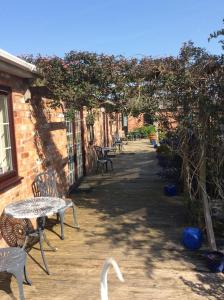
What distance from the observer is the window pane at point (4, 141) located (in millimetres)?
5238

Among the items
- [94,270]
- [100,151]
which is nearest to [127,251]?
[94,270]

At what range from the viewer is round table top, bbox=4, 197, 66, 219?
437cm

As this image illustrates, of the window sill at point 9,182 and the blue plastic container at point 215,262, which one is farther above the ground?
the window sill at point 9,182

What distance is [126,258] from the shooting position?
4895 millimetres

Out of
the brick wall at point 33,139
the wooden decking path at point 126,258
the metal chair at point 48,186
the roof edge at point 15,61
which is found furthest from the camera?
the metal chair at point 48,186

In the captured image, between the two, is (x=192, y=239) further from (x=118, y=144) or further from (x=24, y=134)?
(x=118, y=144)

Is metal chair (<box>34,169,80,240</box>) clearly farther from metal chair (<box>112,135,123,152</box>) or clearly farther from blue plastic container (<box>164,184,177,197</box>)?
metal chair (<box>112,135,123,152</box>)

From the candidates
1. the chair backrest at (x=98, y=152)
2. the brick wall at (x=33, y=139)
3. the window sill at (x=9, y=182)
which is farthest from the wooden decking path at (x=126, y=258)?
the chair backrest at (x=98, y=152)

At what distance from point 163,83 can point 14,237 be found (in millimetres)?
2996

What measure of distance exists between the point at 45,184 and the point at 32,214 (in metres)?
2.15

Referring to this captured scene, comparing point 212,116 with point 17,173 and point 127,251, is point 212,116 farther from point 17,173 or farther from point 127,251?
point 17,173

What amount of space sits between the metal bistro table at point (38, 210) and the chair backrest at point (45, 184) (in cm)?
99

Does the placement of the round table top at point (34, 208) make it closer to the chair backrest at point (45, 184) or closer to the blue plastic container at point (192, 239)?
the chair backrest at point (45, 184)

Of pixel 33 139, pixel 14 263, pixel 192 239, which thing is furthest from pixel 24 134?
pixel 192 239
